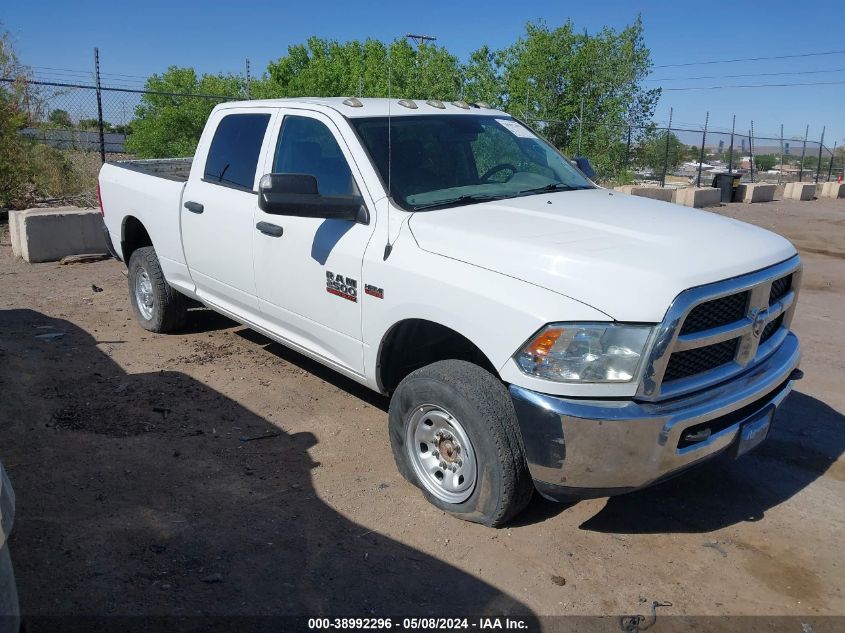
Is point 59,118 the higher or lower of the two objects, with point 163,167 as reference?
higher

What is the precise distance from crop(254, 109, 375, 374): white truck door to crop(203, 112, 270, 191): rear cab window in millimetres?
229

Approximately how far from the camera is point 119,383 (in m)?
5.54

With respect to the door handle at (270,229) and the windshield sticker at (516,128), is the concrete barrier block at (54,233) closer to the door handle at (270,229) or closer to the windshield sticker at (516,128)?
A: the door handle at (270,229)

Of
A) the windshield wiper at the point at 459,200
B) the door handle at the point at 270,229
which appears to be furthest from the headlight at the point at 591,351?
the door handle at the point at 270,229

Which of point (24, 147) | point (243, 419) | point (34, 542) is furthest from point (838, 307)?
point (24, 147)

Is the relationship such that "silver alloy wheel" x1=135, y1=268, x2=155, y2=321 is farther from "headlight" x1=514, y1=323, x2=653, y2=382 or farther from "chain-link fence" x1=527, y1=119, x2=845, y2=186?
"chain-link fence" x1=527, y1=119, x2=845, y2=186

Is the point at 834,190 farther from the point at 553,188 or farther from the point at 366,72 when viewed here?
the point at 553,188

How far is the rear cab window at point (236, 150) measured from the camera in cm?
507

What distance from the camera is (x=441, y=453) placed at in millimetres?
3812

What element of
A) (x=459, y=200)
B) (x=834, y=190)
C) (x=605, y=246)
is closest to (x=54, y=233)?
(x=459, y=200)

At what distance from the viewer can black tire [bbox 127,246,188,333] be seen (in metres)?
6.43

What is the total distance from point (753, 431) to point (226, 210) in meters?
3.54

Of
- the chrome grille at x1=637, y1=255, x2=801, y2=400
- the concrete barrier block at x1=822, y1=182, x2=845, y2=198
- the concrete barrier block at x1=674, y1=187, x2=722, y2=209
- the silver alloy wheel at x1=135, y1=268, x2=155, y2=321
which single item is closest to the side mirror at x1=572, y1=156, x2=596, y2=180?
the chrome grille at x1=637, y1=255, x2=801, y2=400

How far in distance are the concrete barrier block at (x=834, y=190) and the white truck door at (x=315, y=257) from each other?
24.9 metres
